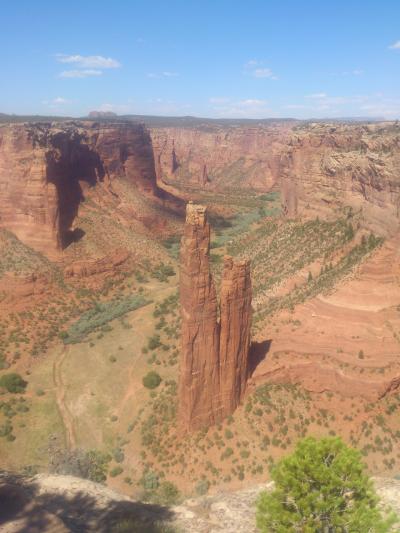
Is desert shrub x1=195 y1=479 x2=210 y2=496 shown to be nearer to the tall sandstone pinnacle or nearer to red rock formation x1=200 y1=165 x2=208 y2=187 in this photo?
the tall sandstone pinnacle

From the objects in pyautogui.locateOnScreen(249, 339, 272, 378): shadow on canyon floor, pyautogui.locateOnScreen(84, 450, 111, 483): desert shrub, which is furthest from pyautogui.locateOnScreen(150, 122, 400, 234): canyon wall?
pyautogui.locateOnScreen(84, 450, 111, 483): desert shrub

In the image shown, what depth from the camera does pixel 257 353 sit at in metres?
30.2

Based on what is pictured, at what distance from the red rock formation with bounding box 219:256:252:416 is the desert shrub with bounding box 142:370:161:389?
28.0 feet

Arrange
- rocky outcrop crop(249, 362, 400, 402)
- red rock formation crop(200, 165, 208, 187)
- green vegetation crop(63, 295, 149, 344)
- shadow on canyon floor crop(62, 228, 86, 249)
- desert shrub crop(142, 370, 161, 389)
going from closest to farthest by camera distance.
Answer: rocky outcrop crop(249, 362, 400, 402), desert shrub crop(142, 370, 161, 389), green vegetation crop(63, 295, 149, 344), shadow on canyon floor crop(62, 228, 86, 249), red rock formation crop(200, 165, 208, 187)

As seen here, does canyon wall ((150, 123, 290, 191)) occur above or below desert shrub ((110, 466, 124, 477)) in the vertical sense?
above

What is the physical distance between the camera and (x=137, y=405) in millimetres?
33438

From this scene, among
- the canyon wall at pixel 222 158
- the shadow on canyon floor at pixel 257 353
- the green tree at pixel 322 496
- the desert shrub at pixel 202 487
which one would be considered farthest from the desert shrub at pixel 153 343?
the canyon wall at pixel 222 158

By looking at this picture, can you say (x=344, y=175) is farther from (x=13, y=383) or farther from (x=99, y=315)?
(x=13, y=383)

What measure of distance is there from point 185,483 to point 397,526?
38.8 feet

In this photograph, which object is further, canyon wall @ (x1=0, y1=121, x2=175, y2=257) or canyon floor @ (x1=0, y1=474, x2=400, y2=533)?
canyon wall @ (x1=0, y1=121, x2=175, y2=257)

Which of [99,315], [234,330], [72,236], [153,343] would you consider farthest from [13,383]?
[72,236]

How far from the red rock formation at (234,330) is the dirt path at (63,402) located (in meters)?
11.7

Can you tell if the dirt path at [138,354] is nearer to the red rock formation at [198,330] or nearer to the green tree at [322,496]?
the red rock formation at [198,330]

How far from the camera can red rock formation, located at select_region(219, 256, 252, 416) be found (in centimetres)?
2630
